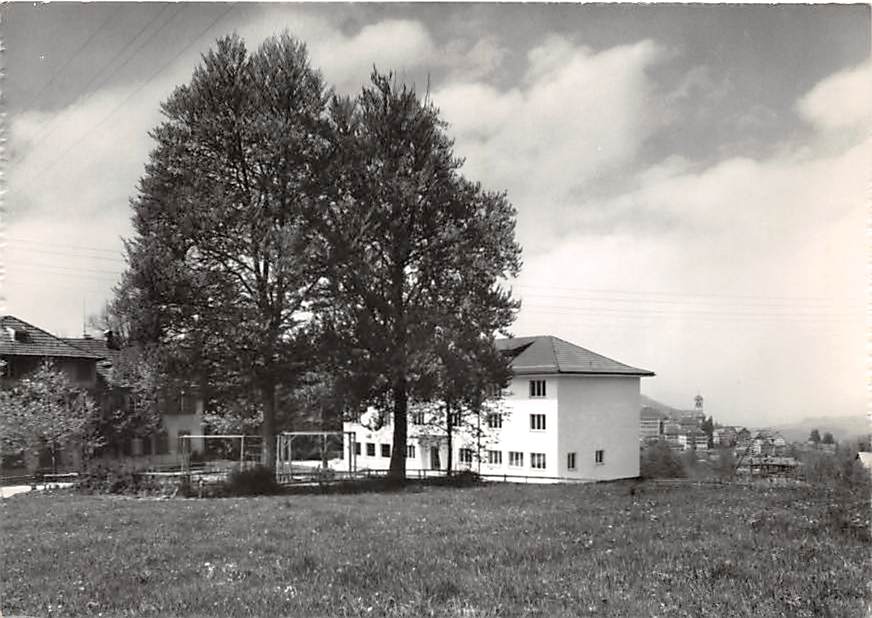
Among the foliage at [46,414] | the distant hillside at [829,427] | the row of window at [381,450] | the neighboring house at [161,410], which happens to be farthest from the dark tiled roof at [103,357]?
the row of window at [381,450]

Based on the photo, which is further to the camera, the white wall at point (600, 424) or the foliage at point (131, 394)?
the white wall at point (600, 424)

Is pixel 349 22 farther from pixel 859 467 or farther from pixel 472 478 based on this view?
pixel 472 478

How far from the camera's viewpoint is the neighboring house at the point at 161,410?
9.78m

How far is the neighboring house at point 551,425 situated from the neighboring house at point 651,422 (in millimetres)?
188

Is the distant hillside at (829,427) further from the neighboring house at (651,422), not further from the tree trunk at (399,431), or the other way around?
the tree trunk at (399,431)

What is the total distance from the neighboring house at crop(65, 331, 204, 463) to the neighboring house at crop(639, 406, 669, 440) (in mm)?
6999

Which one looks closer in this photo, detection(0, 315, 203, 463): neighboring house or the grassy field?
the grassy field

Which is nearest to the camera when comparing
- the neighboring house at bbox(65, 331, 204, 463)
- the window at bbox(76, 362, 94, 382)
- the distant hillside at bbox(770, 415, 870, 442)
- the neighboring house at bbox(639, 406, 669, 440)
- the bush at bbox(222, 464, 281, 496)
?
the distant hillside at bbox(770, 415, 870, 442)

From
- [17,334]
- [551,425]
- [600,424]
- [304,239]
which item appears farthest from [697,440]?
[551,425]

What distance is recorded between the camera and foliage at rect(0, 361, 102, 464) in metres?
6.98

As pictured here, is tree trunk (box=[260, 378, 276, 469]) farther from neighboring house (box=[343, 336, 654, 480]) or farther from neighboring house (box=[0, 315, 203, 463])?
neighboring house (box=[343, 336, 654, 480])

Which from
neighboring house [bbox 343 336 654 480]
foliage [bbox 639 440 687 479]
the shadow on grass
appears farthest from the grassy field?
the shadow on grass

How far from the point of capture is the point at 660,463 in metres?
9.06

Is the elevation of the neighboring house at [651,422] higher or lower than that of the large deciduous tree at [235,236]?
lower
